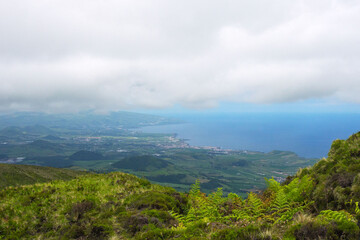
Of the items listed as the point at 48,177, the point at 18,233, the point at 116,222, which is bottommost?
the point at 48,177

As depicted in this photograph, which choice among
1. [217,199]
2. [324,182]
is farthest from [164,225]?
[324,182]

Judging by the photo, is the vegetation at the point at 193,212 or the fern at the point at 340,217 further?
the vegetation at the point at 193,212

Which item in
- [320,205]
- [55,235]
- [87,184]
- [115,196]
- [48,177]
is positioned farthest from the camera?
[48,177]

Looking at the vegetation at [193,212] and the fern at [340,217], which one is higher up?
the fern at [340,217]

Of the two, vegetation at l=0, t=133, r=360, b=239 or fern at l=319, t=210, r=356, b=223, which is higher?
fern at l=319, t=210, r=356, b=223

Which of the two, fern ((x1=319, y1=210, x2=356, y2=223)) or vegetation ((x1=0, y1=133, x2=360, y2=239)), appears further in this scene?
vegetation ((x1=0, y1=133, x2=360, y2=239))

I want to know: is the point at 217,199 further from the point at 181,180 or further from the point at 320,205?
the point at 181,180

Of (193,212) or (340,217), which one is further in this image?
(193,212)

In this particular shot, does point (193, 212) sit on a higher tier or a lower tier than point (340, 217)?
lower
